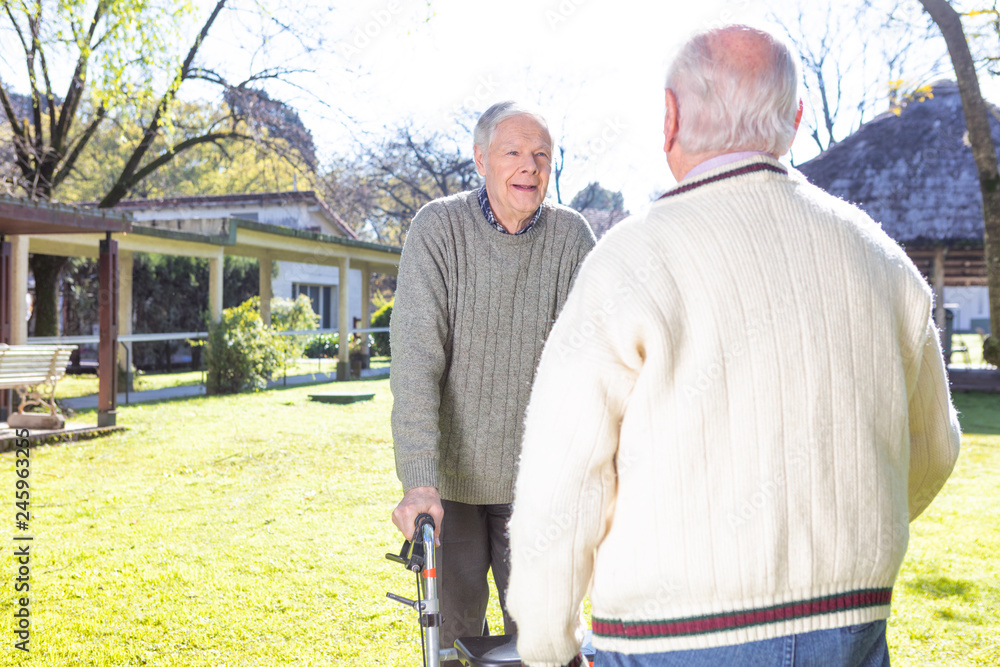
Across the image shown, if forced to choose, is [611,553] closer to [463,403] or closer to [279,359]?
[463,403]

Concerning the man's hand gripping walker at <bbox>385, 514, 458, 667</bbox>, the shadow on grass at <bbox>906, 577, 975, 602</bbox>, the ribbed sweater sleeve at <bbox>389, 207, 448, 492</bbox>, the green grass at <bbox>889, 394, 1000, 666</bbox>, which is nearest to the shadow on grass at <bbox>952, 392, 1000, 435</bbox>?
the green grass at <bbox>889, 394, 1000, 666</bbox>

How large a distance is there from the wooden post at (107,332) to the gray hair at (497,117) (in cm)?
919

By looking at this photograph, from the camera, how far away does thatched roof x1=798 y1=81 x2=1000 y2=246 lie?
18.3 meters

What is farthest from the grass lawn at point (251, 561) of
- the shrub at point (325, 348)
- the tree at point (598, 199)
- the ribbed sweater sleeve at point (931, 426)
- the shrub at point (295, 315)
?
the tree at point (598, 199)

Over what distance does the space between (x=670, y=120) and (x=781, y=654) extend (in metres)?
0.87

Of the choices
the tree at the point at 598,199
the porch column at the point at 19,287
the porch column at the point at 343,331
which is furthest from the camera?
the tree at the point at 598,199

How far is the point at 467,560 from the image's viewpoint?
2.67 m

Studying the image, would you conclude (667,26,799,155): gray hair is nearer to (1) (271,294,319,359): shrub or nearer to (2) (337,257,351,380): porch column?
(2) (337,257,351,380): porch column

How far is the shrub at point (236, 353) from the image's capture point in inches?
599

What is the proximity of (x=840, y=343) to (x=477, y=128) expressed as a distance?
1530 mm

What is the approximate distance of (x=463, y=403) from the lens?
251 centimetres

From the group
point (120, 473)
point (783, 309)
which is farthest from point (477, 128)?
point (120, 473)

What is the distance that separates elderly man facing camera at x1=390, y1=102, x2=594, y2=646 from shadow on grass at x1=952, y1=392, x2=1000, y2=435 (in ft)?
32.7

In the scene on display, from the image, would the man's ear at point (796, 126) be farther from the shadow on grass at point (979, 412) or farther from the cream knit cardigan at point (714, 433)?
the shadow on grass at point (979, 412)
